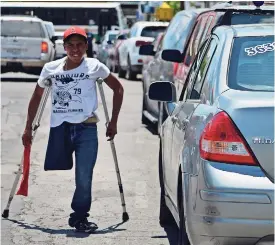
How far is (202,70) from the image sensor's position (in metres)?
6.84

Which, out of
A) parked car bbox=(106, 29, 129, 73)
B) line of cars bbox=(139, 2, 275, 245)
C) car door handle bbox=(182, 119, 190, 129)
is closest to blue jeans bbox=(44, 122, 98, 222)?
line of cars bbox=(139, 2, 275, 245)

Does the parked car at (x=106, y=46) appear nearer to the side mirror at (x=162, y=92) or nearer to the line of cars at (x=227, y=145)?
the side mirror at (x=162, y=92)

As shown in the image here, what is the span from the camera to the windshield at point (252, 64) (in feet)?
19.5

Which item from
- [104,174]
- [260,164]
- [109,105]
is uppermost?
[260,164]

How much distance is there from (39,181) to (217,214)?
17.9 ft

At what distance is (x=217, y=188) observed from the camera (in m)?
5.40

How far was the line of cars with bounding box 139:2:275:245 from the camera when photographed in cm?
535

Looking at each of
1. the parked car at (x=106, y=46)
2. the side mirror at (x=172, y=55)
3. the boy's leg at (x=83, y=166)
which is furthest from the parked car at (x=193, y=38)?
the parked car at (x=106, y=46)

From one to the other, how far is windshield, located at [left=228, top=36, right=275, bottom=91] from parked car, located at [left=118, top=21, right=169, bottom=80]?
70.1ft

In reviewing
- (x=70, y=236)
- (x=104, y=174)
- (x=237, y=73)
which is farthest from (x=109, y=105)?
(x=237, y=73)

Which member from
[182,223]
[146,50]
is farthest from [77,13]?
[182,223]

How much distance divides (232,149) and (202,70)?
4.80 ft

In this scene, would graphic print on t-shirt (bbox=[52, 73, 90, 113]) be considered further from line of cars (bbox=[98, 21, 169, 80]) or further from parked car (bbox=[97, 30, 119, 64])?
parked car (bbox=[97, 30, 119, 64])

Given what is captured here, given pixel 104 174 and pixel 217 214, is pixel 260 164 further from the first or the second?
pixel 104 174
